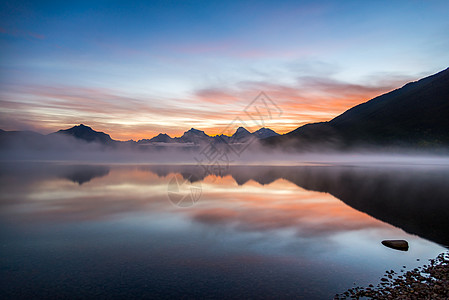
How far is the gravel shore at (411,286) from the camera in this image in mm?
11758

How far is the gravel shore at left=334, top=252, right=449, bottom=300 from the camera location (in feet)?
38.6

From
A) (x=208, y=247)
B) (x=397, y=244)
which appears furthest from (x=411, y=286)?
(x=208, y=247)

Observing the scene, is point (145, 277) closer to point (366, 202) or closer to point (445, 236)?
point (445, 236)

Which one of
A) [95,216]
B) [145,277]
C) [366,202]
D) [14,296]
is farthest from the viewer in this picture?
[366,202]

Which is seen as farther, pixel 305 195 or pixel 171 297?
pixel 305 195

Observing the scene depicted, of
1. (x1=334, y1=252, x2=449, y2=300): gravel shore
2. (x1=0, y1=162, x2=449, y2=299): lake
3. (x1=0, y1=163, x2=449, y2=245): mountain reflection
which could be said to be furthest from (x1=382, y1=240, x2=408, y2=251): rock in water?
(x1=334, y1=252, x2=449, y2=300): gravel shore

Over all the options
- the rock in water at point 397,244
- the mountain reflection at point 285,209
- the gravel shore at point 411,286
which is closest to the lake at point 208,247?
the mountain reflection at point 285,209

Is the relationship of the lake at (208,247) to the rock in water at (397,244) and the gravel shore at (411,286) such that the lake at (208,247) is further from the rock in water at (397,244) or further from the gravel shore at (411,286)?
the gravel shore at (411,286)

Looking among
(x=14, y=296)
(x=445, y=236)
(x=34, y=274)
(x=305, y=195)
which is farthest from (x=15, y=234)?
(x=305, y=195)

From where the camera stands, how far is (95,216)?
28.8m

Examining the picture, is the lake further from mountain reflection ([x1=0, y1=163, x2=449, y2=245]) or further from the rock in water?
the rock in water

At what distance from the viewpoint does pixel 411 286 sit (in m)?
12.6

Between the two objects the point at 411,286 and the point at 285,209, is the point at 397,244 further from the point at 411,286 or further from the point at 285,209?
the point at 285,209

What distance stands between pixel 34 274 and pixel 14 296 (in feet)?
7.28
